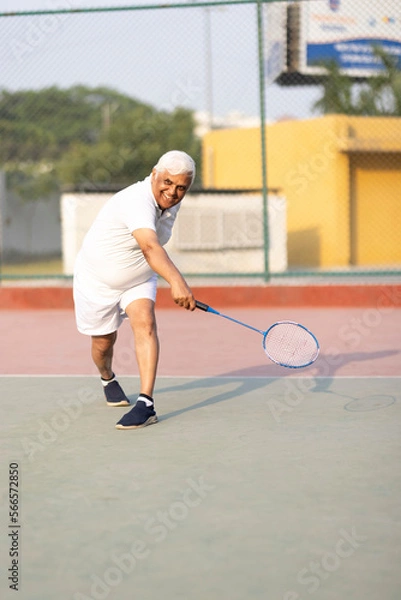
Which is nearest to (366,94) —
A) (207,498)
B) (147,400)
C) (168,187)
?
(168,187)

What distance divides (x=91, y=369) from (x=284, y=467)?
3.25 metres

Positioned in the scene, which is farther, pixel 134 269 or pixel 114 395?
pixel 114 395

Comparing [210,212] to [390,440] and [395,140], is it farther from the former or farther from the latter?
[390,440]

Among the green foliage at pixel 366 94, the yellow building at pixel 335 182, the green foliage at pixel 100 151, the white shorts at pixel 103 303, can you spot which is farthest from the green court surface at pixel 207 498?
the green foliage at pixel 100 151

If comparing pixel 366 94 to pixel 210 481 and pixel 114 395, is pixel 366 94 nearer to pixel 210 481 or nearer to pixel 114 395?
pixel 114 395

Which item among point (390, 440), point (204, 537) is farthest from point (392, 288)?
point (204, 537)

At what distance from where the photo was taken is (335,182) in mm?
20859

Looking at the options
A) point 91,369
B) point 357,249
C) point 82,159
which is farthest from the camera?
point 82,159

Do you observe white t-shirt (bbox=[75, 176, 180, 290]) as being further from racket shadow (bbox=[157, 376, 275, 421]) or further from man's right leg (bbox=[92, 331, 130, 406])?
racket shadow (bbox=[157, 376, 275, 421])

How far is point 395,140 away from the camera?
72.8 feet

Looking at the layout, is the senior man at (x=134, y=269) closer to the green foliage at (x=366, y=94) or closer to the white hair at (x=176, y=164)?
the white hair at (x=176, y=164)

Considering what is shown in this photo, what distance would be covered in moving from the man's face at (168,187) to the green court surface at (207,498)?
114cm

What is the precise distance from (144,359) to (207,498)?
156 cm

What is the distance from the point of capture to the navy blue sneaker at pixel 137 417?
5.10 meters
